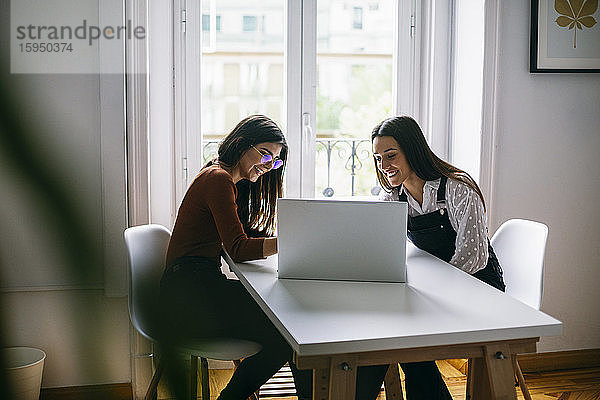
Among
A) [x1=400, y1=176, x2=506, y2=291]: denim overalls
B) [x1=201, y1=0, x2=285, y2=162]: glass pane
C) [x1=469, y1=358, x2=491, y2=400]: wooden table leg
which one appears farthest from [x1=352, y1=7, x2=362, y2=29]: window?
[x1=469, y1=358, x2=491, y2=400]: wooden table leg

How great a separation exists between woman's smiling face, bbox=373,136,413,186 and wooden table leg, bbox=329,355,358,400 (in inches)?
40.1

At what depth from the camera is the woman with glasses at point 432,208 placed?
2209mm

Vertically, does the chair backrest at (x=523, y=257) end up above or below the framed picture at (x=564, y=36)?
below

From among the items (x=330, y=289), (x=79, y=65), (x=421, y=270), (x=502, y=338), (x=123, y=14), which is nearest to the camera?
(x=502, y=338)

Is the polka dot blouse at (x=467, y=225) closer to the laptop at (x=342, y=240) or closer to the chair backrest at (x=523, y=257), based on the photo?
the chair backrest at (x=523, y=257)

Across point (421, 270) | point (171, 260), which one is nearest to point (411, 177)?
point (421, 270)

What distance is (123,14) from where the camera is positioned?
2.22 meters

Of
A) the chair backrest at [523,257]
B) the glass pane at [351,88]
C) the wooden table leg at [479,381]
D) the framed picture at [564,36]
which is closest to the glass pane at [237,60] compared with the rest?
the glass pane at [351,88]

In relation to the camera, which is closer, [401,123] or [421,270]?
[421,270]

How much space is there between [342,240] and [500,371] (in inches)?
21.3

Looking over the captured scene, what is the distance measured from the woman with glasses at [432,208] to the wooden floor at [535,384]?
0.68 meters

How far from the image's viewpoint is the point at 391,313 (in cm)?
159

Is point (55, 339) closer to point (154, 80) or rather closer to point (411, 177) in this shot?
point (154, 80)

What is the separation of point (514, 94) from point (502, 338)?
1662 millimetres
